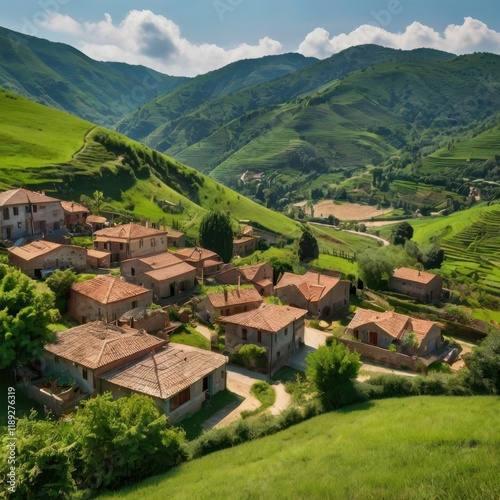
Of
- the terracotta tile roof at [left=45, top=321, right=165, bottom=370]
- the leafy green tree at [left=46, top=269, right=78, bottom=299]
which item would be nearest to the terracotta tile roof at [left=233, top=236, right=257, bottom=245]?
the leafy green tree at [left=46, top=269, right=78, bottom=299]

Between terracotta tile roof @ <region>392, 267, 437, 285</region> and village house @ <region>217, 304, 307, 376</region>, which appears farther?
terracotta tile roof @ <region>392, 267, 437, 285</region>

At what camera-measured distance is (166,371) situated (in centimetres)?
3027

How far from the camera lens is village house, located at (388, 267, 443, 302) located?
72938 millimetres

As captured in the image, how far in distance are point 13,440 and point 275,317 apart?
25015 millimetres

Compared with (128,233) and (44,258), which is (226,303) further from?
(128,233)

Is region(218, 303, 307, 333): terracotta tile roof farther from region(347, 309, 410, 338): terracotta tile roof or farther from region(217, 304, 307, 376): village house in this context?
region(347, 309, 410, 338): terracotta tile roof

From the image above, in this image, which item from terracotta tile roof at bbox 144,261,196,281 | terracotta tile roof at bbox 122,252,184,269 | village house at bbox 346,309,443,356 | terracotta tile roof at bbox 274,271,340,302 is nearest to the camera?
village house at bbox 346,309,443,356

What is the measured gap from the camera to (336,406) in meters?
28.5

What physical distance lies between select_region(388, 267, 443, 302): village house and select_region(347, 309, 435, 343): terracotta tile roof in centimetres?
2824

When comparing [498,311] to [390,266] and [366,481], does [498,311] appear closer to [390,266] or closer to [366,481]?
[390,266]

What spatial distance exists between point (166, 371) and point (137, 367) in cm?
199

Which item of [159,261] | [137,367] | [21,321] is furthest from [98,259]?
[137,367]

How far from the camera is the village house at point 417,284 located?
72938 millimetres

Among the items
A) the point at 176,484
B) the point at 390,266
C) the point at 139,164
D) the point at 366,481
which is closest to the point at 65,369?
the point at 176,484
